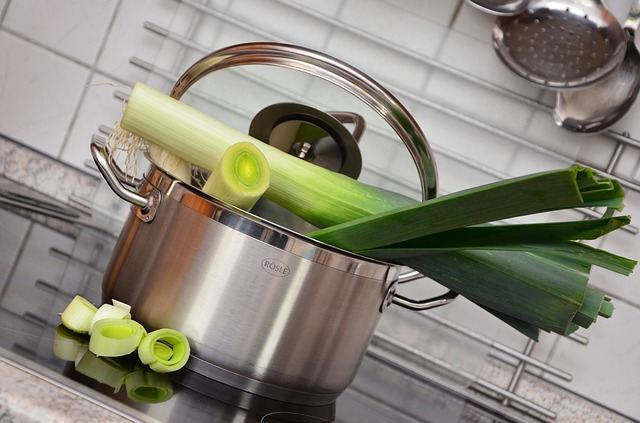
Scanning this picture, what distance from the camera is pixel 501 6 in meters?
1.13

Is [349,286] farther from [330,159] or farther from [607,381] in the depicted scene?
[607,381]

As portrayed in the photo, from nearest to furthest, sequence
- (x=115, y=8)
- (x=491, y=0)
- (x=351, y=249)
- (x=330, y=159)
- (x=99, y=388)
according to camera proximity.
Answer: (x=99, y=388) < (x=351, y=249) < (x=330, y=159) < (x=491, y=0) < (x=115, y=8)

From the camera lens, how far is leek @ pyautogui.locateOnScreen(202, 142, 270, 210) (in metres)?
0.63

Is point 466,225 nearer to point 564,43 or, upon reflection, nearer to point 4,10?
point 564,43

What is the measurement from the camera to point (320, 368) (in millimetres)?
671

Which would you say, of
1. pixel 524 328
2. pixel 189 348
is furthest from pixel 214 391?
pixel 524 328

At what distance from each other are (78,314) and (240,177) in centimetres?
15

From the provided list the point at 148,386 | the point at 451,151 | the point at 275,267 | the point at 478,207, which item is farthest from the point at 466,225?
the point at 451,151

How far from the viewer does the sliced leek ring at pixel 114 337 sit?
60 cm

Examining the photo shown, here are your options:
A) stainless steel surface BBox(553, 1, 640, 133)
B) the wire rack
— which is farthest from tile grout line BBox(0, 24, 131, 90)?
stainless steel surface BBox(553, 1, 640, 133)

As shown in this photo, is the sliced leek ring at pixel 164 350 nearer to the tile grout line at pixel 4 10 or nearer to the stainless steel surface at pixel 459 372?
the stainless steel surface at pixel 459 372

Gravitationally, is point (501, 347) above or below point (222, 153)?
below

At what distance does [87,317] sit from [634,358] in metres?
0.83

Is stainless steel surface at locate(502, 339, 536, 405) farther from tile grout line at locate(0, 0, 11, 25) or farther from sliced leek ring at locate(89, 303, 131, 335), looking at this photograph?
tile grout line at locate(0, 0, 11, 25)
